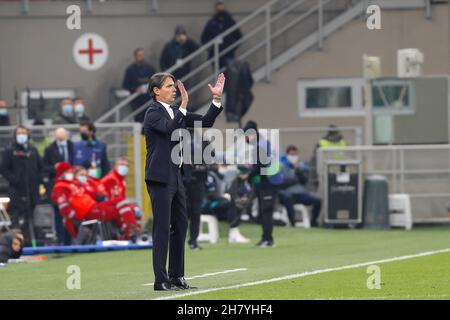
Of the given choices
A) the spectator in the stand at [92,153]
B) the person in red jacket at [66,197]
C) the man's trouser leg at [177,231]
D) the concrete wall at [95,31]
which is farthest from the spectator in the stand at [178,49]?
the man's trouser leg at [177,231]

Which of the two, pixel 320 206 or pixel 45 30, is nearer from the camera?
pixel 320 206

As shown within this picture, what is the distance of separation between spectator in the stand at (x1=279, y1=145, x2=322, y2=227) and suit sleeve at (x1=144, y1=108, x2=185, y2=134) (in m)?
13.1

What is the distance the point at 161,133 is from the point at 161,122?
16 cm

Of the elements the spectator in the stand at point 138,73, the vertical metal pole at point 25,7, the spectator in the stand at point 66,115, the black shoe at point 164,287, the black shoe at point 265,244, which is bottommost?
the black shoe at point 265,244

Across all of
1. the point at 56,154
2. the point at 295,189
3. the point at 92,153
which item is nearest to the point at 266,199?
the point at 92,153

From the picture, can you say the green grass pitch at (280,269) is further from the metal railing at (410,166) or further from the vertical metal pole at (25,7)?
the vertical metal pole at (25,7)

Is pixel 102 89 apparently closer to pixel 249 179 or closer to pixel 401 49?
pixel 401 49

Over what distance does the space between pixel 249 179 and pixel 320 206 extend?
4872 mm

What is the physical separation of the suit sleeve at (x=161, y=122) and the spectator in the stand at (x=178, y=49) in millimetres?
17067

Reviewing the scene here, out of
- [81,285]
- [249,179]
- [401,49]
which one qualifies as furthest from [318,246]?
[401,49]

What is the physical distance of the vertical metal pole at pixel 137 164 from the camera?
28.9m

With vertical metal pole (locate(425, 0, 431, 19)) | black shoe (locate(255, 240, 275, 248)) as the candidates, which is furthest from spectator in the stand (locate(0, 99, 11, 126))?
vertical metal pole (locate(425, 0, 431, 19))

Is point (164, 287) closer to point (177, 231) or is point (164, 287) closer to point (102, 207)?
point (177, 231)
